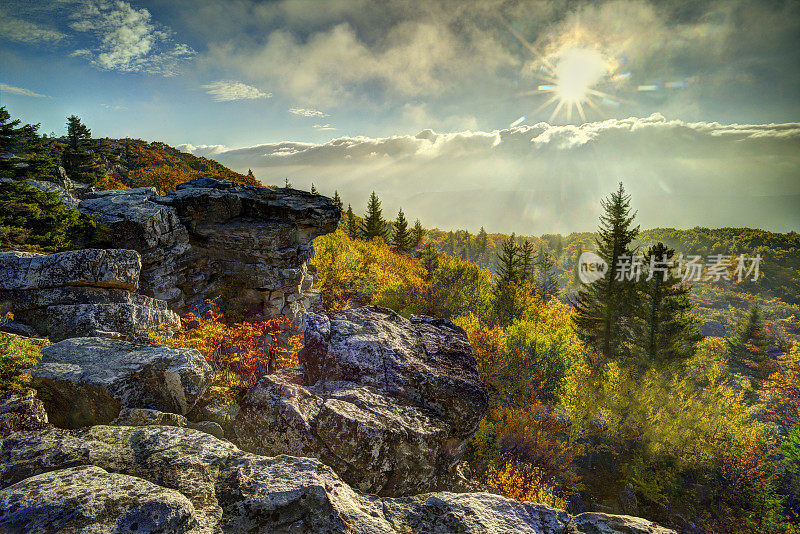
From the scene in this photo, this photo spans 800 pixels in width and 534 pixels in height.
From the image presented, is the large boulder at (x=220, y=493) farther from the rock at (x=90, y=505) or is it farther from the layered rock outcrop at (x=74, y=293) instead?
the layered rock outcrop at (x=74, y=293)

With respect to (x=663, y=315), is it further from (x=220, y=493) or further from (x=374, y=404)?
(x=220, y=493)

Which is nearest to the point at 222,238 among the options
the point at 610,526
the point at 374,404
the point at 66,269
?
the point at 66,269

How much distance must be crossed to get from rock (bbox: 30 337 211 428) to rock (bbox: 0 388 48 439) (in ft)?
1.40

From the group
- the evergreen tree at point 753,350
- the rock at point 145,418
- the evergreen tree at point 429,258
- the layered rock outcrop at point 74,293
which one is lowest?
the evergreen tree at point 753,350

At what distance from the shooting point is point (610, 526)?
5426 mm

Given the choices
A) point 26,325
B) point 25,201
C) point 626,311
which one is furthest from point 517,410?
point 25,201

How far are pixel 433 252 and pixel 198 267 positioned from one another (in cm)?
4540

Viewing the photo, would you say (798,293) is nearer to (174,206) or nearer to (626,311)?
(626,311)

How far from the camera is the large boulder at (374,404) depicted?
6.54m

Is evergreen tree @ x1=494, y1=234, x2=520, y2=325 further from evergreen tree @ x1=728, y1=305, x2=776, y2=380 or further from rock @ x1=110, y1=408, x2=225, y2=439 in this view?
evergreen tree @ x1=728, y1=305, x2=776, y2=380

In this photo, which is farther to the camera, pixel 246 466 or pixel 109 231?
pixel 109 231

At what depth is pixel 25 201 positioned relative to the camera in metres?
13.0

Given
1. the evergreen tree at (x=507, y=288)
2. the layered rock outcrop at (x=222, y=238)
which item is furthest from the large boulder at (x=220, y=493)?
the evergreen tree at (x=507, y=288)

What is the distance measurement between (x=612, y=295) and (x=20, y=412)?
120ft
